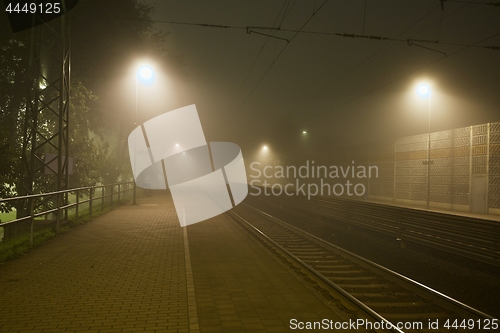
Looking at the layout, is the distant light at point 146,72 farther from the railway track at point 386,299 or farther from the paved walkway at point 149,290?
the railway track at point 386,299

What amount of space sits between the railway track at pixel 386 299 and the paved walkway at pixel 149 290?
0.52 metres

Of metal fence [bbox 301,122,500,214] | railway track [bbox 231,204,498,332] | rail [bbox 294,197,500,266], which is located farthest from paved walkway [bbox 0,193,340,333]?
metal fence [bbox 301,122,500,214]

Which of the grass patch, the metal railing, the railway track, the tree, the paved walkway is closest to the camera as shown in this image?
the paved walkway

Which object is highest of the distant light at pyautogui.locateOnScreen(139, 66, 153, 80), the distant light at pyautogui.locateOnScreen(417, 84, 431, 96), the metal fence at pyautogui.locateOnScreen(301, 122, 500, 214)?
the distant light at pyautogui.locateOnScreen(139, 66, 153, 80)

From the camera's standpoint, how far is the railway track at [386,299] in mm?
5422

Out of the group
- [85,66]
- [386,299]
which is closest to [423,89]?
[85,66]

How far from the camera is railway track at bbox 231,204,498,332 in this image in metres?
5.42

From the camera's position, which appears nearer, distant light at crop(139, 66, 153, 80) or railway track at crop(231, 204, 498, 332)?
railway track at crop(231, 204, 498, 332)

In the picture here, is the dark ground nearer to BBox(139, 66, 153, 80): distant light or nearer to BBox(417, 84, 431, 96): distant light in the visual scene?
BBox(417, 84, 431, 96): distant light

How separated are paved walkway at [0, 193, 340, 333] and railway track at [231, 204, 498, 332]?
52cm

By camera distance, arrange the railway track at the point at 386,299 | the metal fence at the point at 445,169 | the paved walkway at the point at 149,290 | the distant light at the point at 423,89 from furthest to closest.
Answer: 1. the distant light at the point at 423,89
2. the metal fence at the point at 445,169
3. the railway track at the point at 386,299
4. the paved walkway at the point at 149,290

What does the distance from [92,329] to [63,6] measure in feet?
37.3

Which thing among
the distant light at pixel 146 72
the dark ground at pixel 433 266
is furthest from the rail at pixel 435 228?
the distant light at pixel 146 72

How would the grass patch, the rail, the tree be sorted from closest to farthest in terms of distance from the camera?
1. the rail
2. the grass patch
3. the tree
